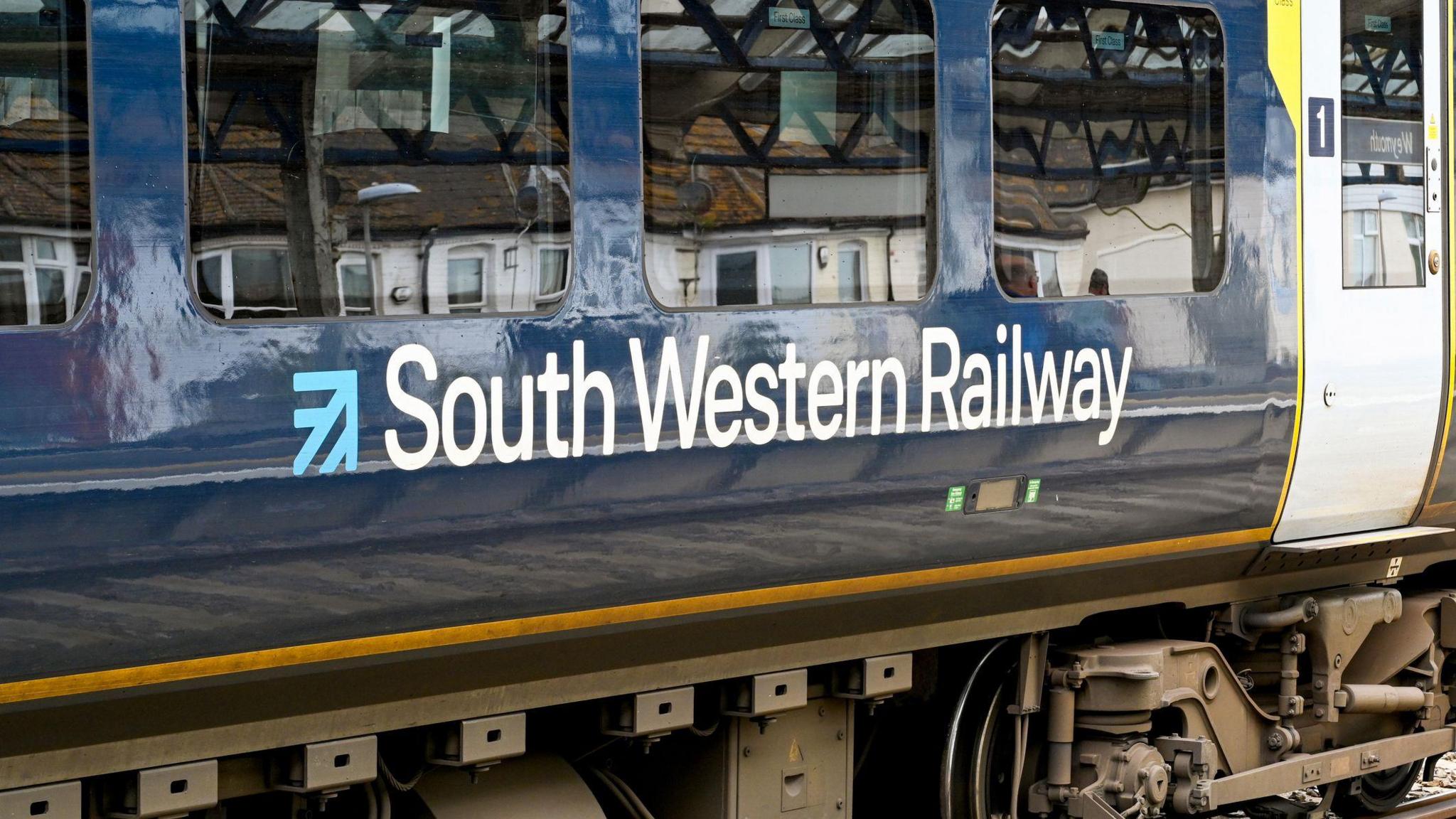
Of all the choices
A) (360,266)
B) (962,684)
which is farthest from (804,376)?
(962,684)

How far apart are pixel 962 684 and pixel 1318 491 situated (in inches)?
55.5

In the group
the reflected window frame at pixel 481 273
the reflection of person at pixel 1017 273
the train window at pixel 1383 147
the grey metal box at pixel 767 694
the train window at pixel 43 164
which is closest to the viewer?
the train window at pixel 43 164

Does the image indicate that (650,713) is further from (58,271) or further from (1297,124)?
(1297,124)

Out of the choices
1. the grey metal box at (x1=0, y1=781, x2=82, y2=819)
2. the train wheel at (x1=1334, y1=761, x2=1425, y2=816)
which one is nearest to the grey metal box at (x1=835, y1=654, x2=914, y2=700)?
the grey metal box at (x1=0, y1=781, x2=82, y2=819)

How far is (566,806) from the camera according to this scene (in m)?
4.71

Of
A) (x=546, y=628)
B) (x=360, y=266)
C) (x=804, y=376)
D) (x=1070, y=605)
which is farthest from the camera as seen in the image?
(x=1070, y=605)

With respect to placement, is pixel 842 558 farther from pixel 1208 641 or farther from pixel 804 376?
pixel 1208 641

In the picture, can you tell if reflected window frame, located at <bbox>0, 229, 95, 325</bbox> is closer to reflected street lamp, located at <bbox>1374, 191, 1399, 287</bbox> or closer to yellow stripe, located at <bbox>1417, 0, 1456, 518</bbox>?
reflected street lamp, located at <bbox>1374, 191, 1399, 287</bbox>

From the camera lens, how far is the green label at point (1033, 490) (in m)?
5.00

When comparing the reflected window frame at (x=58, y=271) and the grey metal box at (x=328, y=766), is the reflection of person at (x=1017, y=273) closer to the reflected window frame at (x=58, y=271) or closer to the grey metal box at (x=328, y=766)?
the grey metal box at (x=328, y=766)

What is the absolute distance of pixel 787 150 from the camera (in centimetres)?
454

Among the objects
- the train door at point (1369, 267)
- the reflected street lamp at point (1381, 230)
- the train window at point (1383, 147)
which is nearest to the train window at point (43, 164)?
the train door at point (1369, 267)

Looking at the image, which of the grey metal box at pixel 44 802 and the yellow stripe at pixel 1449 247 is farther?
the yellow stripe at pixel 1449 247

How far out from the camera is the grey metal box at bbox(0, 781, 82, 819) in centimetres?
352
